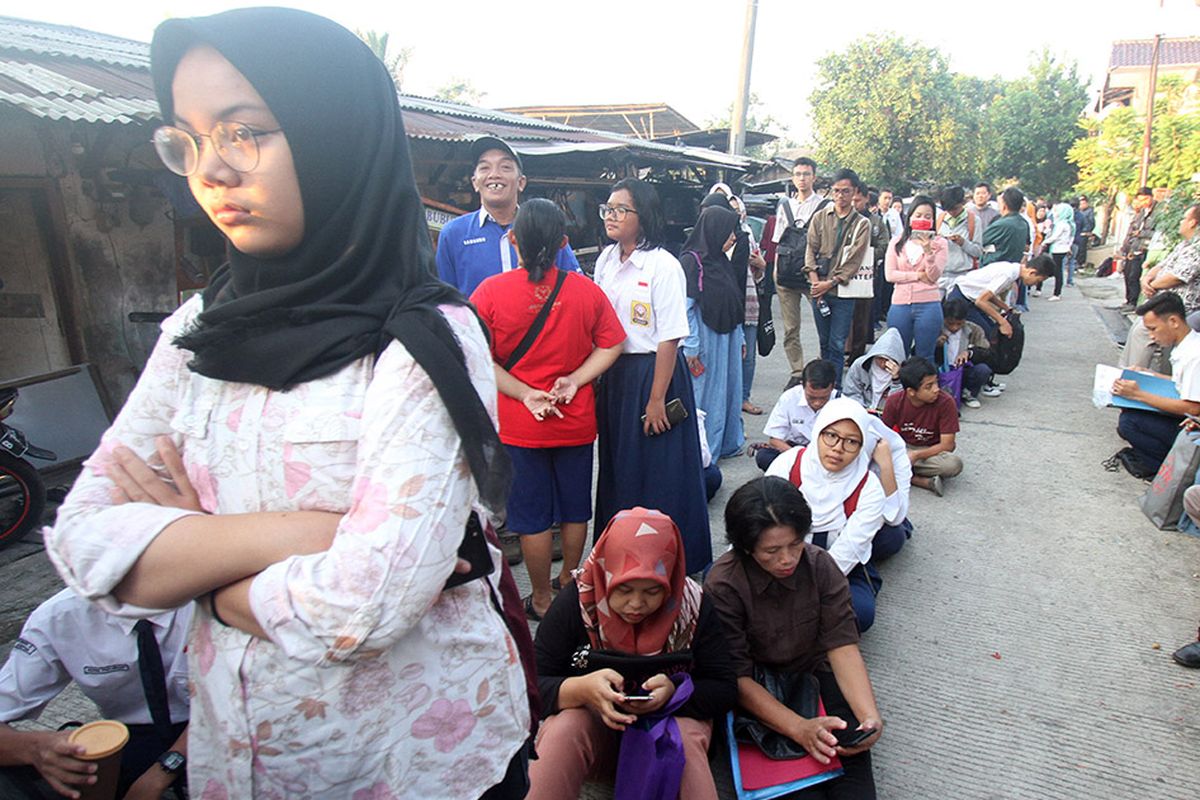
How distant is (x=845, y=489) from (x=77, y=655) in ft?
8.92

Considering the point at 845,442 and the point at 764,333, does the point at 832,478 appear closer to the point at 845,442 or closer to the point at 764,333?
the point at 845,442

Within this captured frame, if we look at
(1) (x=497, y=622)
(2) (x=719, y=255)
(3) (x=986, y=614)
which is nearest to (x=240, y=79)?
(1) (x=497, y=622)

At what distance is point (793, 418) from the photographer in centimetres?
441

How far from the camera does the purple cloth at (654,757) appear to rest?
1.95 metres

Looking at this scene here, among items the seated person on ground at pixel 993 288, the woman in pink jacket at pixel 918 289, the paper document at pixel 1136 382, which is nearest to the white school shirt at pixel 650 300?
the paper document at pixel 1136 382

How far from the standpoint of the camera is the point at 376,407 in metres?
0.84

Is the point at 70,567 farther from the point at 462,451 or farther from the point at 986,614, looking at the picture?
the point at 986,614

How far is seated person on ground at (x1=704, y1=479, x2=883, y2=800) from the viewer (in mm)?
2361

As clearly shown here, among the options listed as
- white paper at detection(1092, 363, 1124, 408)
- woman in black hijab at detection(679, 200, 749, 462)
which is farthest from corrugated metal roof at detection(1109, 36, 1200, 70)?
woman in black hijab at detection(679, 200, 749, 462)

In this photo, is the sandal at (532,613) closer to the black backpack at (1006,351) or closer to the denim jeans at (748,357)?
the denim jeans at (748,357)

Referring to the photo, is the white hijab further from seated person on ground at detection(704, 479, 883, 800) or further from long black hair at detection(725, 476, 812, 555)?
A: long black hair at detection(725, 476, 812, 555)

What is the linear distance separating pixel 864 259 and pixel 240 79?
5759 mm

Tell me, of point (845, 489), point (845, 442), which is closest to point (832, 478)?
point (845, 489)

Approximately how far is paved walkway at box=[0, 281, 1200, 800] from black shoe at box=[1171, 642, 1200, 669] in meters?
0.04
